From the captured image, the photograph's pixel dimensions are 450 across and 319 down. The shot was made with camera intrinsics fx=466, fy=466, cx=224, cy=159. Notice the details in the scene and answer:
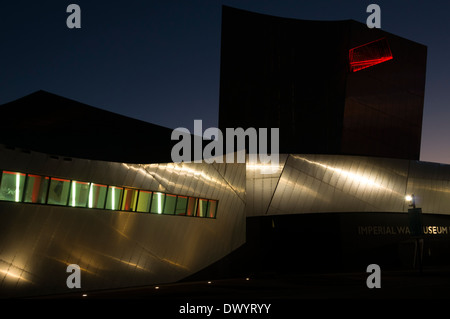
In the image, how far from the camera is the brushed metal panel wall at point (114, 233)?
53.9 feet

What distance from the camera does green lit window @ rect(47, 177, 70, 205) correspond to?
17.5 m

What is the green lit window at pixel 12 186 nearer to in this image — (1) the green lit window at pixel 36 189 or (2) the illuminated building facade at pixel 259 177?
(1) the green lit window at pixel 36 189

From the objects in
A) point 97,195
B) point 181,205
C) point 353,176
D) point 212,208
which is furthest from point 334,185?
point 97,195

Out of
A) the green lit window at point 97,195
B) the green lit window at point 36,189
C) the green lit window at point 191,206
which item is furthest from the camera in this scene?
the green lit window at point 191,206

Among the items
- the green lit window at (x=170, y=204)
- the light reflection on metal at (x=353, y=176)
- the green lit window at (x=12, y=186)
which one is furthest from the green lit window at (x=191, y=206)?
the green lit window at (x=12, y=186)

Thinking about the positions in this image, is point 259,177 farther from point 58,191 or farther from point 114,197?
point 58,191

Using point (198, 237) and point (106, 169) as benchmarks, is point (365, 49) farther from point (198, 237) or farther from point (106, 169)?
point (106, 169)

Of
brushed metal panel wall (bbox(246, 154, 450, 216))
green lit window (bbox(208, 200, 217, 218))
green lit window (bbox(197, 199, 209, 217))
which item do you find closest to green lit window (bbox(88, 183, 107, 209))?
green lit window (bbox(197, 199, 209, 217))

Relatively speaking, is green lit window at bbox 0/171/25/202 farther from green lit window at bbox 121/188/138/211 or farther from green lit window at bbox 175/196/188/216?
green lit window at bbox 175/196/188/216

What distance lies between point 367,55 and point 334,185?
31.8 feet

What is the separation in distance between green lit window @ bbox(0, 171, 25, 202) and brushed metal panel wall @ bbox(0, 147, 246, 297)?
210mm

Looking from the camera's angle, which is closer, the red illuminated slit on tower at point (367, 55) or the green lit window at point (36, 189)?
the green lit window at point (36, 189)

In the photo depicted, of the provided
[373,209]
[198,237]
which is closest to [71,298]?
[198,237]

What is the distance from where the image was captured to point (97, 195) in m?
19.2
